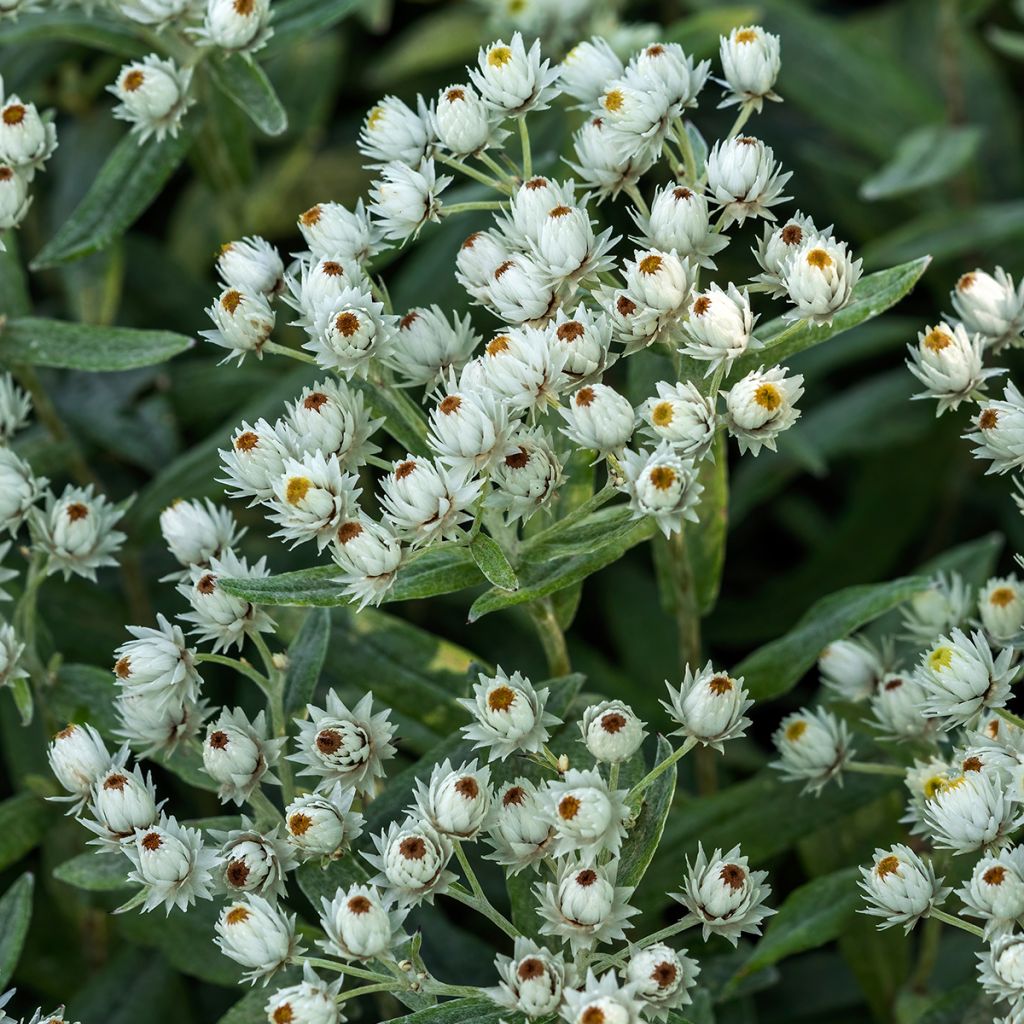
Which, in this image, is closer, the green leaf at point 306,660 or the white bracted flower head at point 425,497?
the white bracted flower head at point 425,497

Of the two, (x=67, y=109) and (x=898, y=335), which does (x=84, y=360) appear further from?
(x=898, y=335)

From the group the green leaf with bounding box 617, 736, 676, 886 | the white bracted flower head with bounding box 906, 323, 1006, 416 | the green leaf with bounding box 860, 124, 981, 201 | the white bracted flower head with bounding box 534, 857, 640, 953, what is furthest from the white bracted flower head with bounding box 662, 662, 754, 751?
the green leaf with bounding box 860, 124, 981, 201

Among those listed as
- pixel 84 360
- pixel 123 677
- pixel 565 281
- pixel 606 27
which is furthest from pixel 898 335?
pixel 123 677

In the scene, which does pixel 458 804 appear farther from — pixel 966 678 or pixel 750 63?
pixel 750 63

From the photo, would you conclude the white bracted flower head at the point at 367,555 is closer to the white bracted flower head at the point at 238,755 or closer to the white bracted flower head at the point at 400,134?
the white bracted flower head at the point at 238,755

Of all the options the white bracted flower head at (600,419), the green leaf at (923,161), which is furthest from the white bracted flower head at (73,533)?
the green leaf at (923,161)

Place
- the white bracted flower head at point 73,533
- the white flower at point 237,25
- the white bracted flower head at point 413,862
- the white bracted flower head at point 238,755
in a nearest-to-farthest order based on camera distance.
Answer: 1. the white bracted flower head at point 413,862
2. the white bracted flower head at point 238,755
3. the white bracted flower head at point 73,533
4. the white flower at point 237,25

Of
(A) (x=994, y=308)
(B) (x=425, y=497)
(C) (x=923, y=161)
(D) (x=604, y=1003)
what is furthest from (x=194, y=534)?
(C) (x=923, y=161)
